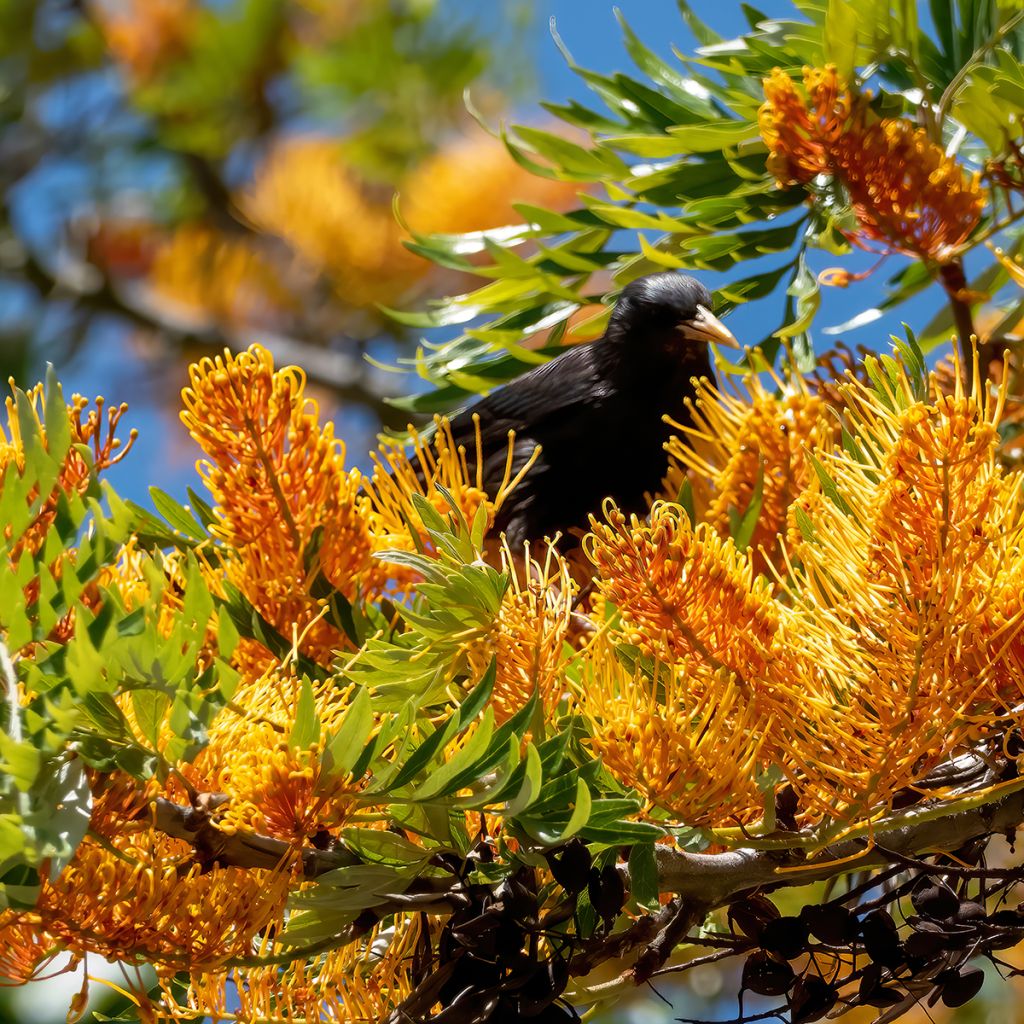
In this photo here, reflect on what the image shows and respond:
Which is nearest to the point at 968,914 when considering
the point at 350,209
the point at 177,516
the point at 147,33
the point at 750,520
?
the point at 750,520

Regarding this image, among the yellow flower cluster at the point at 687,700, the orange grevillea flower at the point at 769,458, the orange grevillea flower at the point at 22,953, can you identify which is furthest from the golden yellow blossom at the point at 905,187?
the orange grevillea flower at the point at 22,953

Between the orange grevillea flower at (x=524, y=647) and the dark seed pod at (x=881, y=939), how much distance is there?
229 mm

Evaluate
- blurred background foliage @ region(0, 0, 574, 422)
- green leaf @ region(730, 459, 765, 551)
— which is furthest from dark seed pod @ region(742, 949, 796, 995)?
blurred background foliage @ region(0, 0, 574, 422)

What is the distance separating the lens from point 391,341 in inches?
195

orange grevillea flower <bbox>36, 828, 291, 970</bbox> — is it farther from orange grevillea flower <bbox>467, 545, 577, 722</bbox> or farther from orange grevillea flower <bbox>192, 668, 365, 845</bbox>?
orange grevillea flower <bbox>467, 545, 577, 722</bbox>

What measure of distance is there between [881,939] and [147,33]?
4760mm

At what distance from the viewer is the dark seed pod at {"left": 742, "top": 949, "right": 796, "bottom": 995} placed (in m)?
0.83

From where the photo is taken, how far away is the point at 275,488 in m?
1.04

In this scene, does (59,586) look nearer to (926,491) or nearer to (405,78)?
(926,491)

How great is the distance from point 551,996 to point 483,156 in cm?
384

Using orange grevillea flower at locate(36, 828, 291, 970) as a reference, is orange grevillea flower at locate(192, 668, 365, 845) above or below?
above

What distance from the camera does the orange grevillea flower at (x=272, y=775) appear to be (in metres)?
0.77

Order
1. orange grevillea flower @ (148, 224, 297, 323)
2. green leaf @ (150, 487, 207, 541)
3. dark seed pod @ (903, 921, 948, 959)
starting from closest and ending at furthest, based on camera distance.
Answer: dark seed pod @ (903, 921, 948, 959) → green leaf @ (150, 487, 207, 541) → orange grevillea flower @ (148, 224, 297, 323)

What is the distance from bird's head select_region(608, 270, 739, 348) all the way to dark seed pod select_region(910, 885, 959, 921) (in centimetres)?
95
